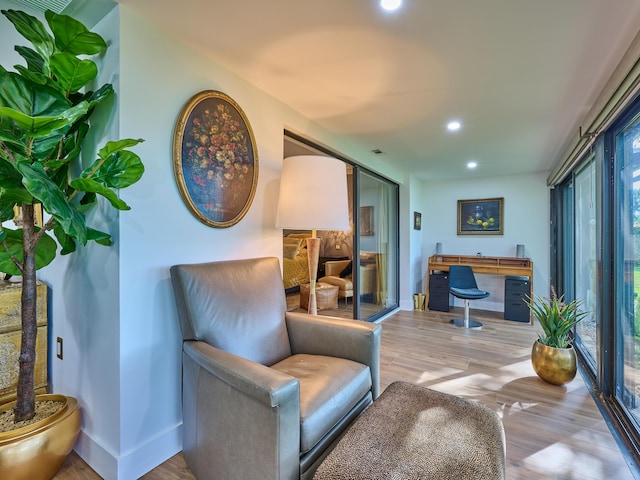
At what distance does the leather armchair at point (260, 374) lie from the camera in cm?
107


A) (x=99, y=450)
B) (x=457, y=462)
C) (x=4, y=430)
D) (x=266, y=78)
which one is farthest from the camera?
(x=266, y=78)

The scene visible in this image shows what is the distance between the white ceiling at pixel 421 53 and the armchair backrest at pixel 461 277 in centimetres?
229

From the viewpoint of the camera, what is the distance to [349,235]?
396cm

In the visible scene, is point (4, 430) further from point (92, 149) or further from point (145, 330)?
point (92, 149)

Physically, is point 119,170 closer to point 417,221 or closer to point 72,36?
point 72,36

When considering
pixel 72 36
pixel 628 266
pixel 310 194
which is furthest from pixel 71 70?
pixel 628 266

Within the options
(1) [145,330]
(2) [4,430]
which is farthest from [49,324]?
(1) [145,330]

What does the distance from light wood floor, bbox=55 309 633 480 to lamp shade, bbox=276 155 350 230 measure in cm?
145

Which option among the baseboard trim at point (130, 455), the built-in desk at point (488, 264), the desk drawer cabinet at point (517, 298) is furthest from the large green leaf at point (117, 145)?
the desk drawer cabinet at point (517, 298)

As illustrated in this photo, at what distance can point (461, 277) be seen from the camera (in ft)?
14.8

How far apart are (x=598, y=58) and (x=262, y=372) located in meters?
2.46

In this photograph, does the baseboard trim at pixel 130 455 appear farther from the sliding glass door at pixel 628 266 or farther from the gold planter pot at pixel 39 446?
the sliding glass door at pixel 628 266

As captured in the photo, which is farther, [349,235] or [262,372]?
[349,235]

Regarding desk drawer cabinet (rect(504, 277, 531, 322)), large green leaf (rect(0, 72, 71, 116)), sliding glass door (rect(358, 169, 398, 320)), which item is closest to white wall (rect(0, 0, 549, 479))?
large green leaf (rect(0, 72, 71, 116))
